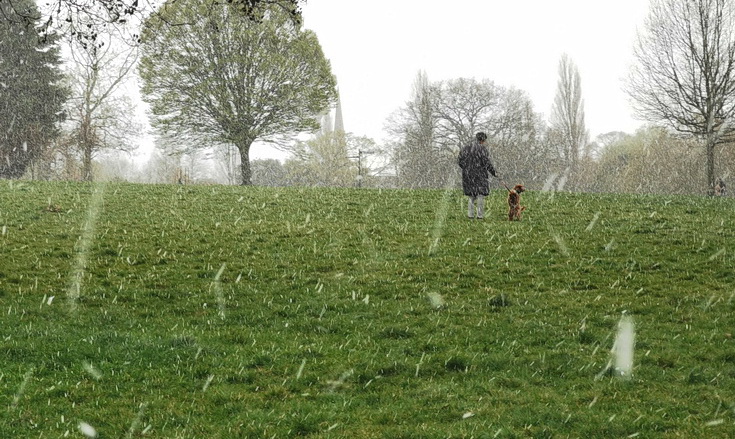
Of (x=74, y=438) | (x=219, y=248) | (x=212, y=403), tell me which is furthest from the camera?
(x=219, y=248)

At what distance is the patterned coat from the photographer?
14875 mm

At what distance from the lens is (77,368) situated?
6355mm

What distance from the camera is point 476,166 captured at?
14906 millimetres

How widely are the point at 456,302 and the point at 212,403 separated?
4630 mm

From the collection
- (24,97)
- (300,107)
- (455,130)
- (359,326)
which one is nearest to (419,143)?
(455,130)

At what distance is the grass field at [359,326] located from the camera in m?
5.38

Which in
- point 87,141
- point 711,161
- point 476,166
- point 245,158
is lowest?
point 476,166

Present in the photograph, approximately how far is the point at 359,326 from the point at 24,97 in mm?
38926

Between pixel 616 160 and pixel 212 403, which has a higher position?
pixel 616 160

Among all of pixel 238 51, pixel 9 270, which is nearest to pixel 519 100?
pixel 238 51

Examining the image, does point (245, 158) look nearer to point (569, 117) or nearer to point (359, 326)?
point (359, 326)

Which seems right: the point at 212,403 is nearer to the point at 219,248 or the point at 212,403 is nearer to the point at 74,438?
the point at 74,438

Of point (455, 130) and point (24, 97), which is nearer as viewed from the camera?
point (24, 97)

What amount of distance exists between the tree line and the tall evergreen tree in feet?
0.28
